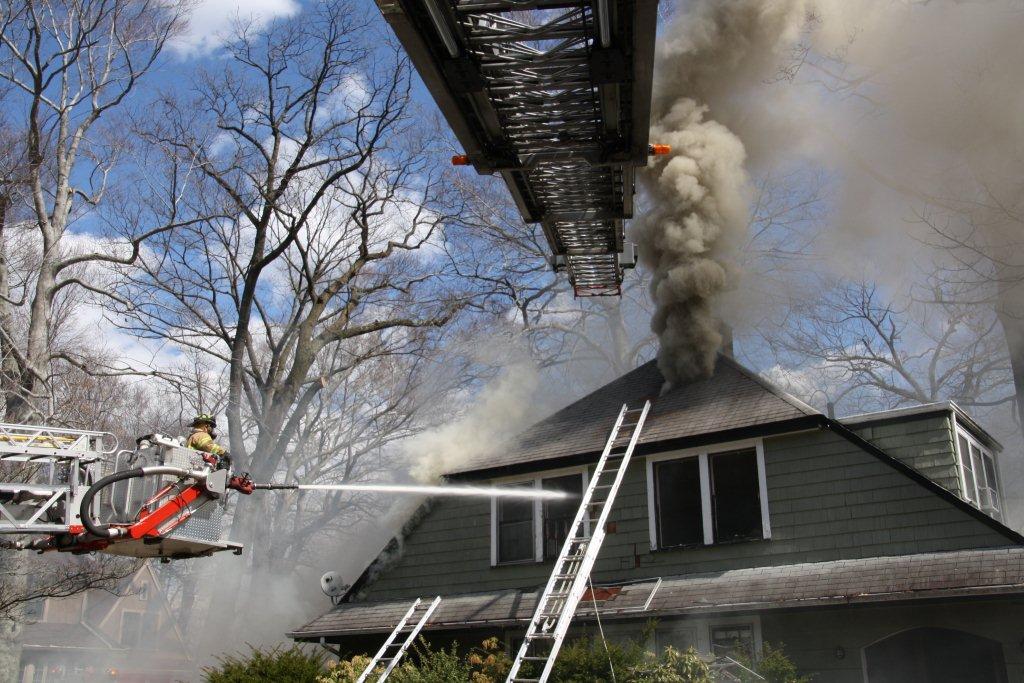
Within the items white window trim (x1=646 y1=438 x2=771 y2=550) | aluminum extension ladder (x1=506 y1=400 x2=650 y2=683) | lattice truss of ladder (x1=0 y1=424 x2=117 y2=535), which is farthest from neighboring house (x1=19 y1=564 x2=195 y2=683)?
lattice truss of ladder (x1=0 y1=424 x2=117 y2=535)

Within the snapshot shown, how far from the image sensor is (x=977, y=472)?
1295 cm

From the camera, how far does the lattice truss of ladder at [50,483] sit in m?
8.28

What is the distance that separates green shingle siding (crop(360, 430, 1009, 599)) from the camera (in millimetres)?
10992

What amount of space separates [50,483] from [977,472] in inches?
438

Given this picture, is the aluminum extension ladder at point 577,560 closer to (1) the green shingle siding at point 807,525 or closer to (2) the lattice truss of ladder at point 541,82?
(1) the green shingle siding at point 807,525

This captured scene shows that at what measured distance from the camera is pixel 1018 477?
2577cm

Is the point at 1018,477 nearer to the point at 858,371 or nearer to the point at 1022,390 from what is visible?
the point at 858,371

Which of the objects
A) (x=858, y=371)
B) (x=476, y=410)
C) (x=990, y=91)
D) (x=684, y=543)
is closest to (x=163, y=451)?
(x=684, y=543)

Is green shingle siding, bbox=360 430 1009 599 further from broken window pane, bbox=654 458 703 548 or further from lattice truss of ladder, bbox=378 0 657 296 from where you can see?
lattice truss of ladder, bbox=378 0 657 296

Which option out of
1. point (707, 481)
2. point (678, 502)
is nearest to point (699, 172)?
point (707, 481)

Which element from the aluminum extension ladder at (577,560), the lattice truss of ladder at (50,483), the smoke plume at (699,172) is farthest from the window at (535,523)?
the lattice truss of ladder at (50,483)

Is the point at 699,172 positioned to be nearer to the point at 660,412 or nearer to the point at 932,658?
the point at 660,412

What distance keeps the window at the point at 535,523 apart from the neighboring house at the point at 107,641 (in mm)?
22569

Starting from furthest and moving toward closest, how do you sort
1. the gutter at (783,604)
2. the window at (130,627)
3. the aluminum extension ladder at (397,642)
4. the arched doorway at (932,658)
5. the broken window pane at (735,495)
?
the window at (130,627) < the broken window pane at (735,495) < the aluminum extension ladder at (397,642) < the arched doorway at (932,658) < the gutter at (783,604)
